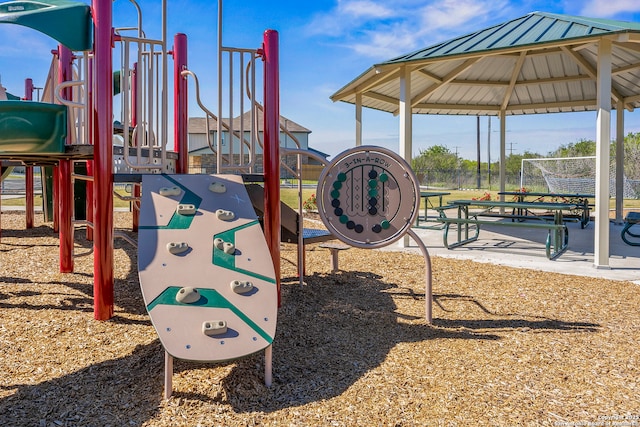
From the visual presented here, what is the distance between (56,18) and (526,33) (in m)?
6.54

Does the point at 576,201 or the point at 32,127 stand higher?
the point at 32,127

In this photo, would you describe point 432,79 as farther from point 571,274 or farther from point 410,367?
point 410,367

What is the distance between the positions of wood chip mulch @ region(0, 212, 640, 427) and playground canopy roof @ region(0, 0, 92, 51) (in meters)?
2.39

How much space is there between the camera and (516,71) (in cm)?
1038

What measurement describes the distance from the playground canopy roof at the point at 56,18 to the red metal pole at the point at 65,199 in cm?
186

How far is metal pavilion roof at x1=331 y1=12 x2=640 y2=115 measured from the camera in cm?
682

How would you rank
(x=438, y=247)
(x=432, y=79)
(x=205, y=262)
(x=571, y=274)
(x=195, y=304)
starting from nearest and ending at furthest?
(x=195, y=304) < (x=205, y=262) < (x=571, y=274) < (x=438, y=247) < (x=432, y=79)

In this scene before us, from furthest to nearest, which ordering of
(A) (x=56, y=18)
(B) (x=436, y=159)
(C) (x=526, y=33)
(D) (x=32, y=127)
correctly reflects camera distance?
(B) (x=436, y=159) → (C) (x=526, y=33) → (A) (x=56, y=18) → (D) (x=32, y=127)

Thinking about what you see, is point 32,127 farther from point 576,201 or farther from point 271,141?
point 576,201

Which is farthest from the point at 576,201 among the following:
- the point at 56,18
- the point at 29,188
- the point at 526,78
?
the point at 29,188

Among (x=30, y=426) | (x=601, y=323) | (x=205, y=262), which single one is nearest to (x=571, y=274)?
(x=601, y=323)

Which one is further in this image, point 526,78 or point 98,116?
point 526,78

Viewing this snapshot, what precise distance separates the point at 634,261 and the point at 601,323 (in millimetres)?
3571

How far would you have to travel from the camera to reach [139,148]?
14.1 feet
